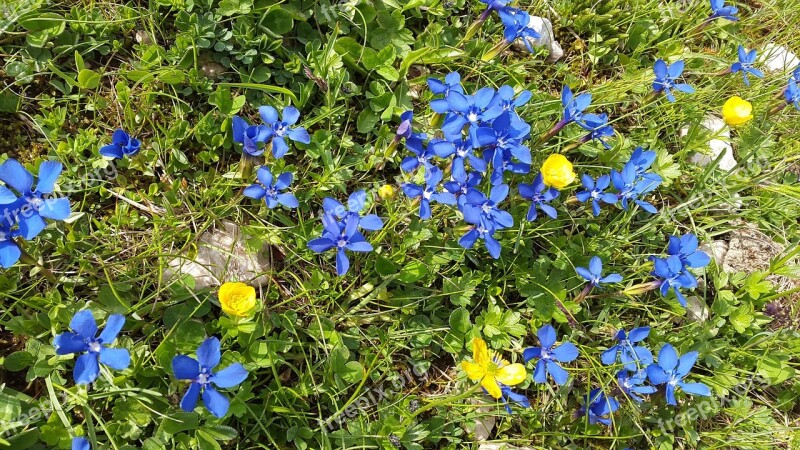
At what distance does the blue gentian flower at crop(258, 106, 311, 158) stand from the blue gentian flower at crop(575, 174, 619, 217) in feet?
4.52

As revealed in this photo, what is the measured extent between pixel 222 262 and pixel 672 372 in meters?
2.20

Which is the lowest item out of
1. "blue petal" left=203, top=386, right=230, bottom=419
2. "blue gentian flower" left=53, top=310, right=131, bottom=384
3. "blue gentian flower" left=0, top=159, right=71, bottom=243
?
"blue petal" left=203, top=386, right=230, bottom=419

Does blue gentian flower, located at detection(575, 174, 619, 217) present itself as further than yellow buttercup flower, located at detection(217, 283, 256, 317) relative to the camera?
Yes

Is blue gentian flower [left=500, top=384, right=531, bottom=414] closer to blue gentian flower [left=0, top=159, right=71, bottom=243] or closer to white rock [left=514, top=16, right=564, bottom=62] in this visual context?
blue gentian flower [left=0, top=159, right=71, bottom=243]

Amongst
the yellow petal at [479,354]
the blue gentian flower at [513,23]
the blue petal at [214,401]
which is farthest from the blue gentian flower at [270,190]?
the blue gentian flower at [513,23]

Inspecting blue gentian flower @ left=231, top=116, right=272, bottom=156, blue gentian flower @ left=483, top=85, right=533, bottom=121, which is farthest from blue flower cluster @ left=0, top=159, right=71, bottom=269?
blue gentian flower @ left=483, top=85, right=533, bottom=121

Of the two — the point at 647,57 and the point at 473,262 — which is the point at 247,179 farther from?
the point at 647,57

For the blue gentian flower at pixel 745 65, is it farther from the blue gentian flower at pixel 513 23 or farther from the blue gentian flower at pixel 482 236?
the blue gentian flower at pixel 482 236

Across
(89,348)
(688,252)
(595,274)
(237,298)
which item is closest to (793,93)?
(688,252)

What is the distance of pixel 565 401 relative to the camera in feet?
9.70

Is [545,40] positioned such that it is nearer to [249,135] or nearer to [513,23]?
[513,23]

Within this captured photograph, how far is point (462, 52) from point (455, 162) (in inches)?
33.5

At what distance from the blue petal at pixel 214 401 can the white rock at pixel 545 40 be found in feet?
8.42

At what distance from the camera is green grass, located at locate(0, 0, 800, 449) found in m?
2.49
